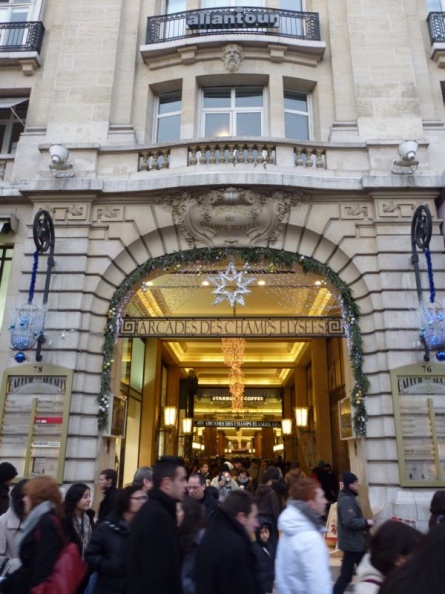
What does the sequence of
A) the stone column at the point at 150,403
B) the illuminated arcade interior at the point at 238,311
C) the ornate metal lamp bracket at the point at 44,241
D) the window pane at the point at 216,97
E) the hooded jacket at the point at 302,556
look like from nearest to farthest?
the hooded jacket at the point at 302,556, the ornate metal lamp bracket at the point at 44,241, the illuminated arcade interior at the point at 238,311, the window pane at the point at 216,97, the stone column at the point at 150,403

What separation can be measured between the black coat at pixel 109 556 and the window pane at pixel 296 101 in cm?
1195

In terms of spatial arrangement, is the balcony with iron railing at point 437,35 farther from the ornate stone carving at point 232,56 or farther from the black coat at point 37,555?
the black coat at point 37,555

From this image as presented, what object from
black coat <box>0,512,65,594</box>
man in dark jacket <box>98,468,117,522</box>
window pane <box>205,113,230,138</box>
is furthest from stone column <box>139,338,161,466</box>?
black coat <box>0,512,65,594</box>

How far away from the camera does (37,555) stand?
11.4ft

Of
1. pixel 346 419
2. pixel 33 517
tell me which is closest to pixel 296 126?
pixel 346 419

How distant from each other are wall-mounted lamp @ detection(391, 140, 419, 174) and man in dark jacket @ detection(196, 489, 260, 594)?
963 centimetres

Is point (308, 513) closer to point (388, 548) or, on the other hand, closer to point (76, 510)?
point (388, 548)

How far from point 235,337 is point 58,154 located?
574cm

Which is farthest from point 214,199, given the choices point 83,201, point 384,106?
point 384,106

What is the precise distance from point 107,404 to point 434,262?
7611mm

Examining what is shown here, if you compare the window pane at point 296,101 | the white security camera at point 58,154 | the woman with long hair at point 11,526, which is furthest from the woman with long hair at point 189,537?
the window pane at point 296,101

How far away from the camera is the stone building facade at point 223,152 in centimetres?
1044

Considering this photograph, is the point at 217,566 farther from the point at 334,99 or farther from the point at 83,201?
the point at 334,99

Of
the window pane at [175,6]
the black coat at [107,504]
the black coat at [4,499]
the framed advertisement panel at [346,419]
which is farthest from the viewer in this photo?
the window pane at [175,6]
